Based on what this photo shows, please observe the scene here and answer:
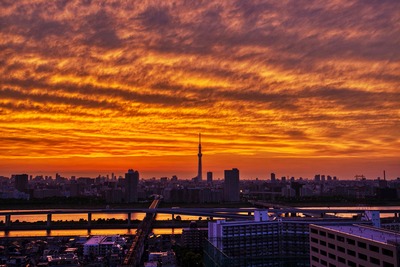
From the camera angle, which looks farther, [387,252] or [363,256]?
[363,256]

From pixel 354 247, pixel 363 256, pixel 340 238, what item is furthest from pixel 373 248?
pixel 340 238

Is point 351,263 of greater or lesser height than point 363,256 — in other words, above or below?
below

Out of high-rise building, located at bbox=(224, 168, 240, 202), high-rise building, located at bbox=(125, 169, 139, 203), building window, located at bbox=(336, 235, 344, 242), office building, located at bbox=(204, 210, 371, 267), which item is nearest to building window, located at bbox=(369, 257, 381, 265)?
building window, located at bbox=(336, 235, 344, 242)

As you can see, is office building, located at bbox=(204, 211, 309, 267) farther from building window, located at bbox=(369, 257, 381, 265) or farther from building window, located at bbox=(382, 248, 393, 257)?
building window, located at bbox=(382, 248, 393, 257)

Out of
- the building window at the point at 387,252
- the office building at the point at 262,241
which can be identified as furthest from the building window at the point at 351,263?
the office building at the point at 262,241

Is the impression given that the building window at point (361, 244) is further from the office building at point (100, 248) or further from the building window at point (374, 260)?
Result: the office building at point (100, 248)

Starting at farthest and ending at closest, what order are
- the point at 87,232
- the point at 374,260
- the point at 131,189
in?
1. the point at 131,189
2. the point at 87,232
3. the point at 374,260

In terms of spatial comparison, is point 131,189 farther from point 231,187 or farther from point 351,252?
point 351,252
